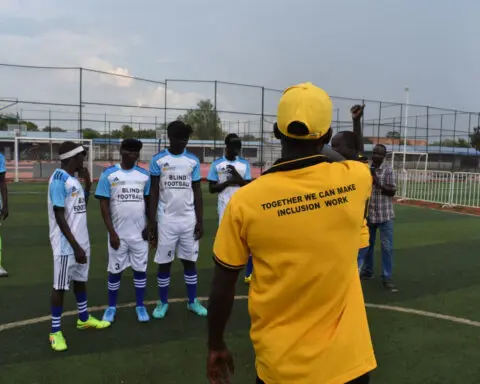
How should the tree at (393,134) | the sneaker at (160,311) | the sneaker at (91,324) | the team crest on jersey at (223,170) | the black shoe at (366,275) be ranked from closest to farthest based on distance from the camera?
the sneaker at (91,324) < the sneaker at (160,311) < the team crest on jersey at (223,170) < the black shoe at (366,275) < the tree at (393,134)

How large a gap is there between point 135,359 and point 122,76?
2262cm

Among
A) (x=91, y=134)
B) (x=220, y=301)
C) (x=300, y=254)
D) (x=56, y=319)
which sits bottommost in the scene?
(x=56, y=319)

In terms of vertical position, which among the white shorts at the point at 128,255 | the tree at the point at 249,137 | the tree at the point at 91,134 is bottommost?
the white shorts at the point at 128,255

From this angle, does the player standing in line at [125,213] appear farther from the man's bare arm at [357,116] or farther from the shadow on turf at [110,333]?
the man's bare arm at [357,116]

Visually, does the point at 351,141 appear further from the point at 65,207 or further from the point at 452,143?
the point at 452,143

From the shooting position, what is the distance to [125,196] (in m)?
4.73

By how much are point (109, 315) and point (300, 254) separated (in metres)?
3.70

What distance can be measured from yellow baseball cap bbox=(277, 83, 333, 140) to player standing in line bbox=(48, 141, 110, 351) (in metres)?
2.91

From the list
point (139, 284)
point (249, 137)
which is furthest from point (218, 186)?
point (249, 137)

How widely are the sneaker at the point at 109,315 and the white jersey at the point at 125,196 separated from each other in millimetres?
841

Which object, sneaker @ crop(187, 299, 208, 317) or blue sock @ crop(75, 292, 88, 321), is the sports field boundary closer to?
sneaker @ crop(187, 299, 208, 317)

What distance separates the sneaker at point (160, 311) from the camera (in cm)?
498

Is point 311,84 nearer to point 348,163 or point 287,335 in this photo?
point 348,163

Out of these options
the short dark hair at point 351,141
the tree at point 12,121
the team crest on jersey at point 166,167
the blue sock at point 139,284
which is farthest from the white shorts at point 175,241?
the tree at point 12,121
